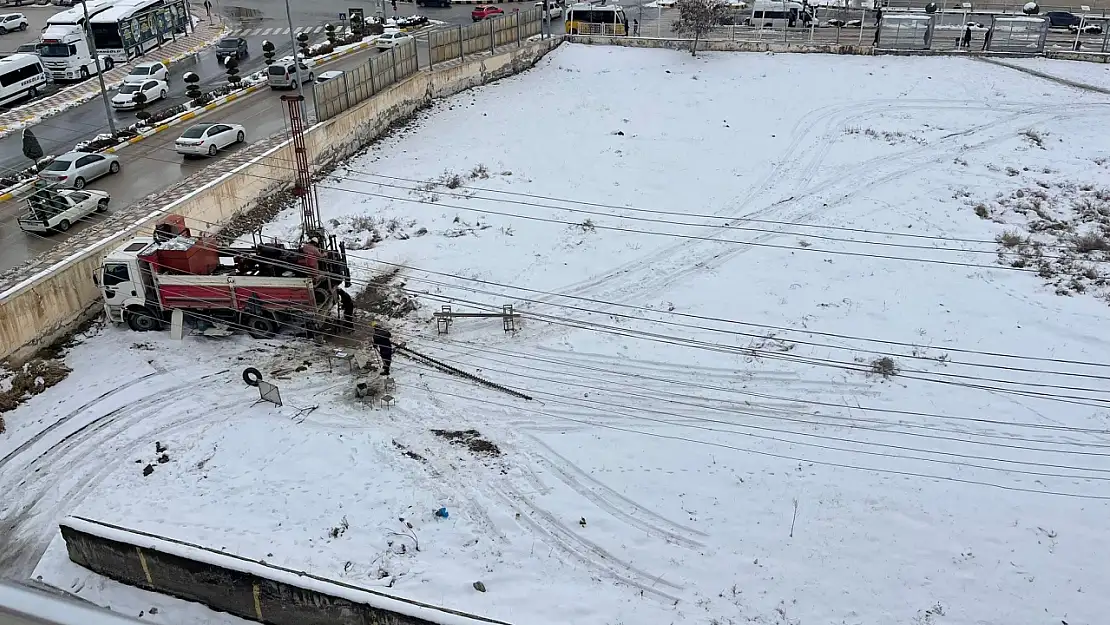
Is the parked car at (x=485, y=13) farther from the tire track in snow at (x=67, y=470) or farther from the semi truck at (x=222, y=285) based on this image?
the tire track in snow at (x=67, y=470)

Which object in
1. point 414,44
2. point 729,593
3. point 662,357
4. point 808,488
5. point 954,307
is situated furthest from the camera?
point 414,44

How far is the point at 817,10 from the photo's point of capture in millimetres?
49969

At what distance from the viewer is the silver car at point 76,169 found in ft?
84.1

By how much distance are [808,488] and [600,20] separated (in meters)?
35.9

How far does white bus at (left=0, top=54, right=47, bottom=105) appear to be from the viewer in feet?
120

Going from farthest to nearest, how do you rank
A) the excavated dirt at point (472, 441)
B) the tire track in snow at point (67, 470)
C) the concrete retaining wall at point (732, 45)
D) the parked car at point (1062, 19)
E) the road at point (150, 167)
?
the parked car at point (1062, 19) → the concrete retaining wall at point (732, 45) → the road at point (150, 167) → the excavated dirt at point (472, 441) → the tire track in snow at point (67, 470)

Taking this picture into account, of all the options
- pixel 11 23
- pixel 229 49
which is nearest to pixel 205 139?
pixel 229 49

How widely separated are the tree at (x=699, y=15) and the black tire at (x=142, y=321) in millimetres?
31169

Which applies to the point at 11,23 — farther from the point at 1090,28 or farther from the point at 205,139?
the point at 1090,28

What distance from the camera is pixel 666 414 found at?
60.2 ft

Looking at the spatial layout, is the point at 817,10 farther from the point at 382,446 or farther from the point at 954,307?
the point at 382,446

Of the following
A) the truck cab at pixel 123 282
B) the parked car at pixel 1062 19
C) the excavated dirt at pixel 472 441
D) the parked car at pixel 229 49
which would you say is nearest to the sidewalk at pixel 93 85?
the parked car at pixel 229 49

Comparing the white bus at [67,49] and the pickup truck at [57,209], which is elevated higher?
the white bus at [67,49]

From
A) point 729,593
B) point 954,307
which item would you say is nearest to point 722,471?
point 729,593
